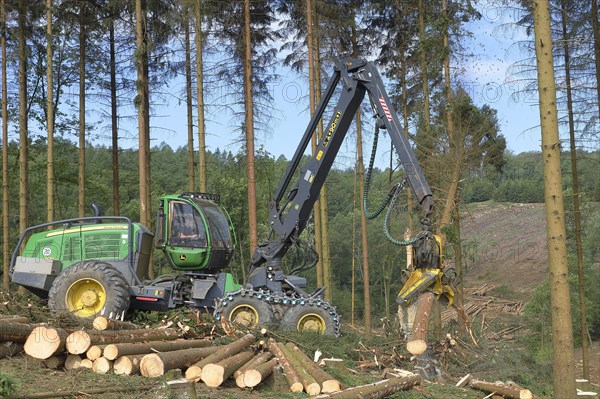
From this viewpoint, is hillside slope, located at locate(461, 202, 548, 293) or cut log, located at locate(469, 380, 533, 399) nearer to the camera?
cut log, located at locate(469, 380, 533, 399)

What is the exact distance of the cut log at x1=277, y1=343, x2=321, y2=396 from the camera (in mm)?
7450

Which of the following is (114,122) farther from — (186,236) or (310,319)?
(310,319)

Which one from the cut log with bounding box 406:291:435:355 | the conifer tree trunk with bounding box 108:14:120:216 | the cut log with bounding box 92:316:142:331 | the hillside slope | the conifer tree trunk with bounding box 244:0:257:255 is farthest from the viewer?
the hillside slope

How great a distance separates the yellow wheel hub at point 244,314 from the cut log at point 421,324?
2.87 meters

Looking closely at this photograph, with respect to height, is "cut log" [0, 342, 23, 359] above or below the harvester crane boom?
below

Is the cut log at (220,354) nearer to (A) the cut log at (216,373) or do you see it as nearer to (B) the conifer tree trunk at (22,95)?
(A) the cut log at (216,373)

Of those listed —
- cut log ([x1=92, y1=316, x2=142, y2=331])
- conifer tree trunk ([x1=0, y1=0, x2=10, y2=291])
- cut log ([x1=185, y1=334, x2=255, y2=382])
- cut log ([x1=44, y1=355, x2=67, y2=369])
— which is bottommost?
cut log ([x1=185, y1=334, x2=255, y2=382])

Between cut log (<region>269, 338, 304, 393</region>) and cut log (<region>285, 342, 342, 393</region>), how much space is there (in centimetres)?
19

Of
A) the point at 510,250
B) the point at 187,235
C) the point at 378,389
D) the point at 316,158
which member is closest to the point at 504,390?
the point at 378,389

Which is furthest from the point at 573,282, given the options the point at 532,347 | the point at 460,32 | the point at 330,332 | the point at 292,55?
the point at 330,332

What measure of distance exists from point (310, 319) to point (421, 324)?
2.65 metres

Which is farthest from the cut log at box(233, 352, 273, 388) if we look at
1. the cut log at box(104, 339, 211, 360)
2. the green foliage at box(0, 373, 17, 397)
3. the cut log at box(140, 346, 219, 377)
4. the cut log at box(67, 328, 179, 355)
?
the green foliage at box(0, 373, 17, 397)

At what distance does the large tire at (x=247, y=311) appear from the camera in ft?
35.6

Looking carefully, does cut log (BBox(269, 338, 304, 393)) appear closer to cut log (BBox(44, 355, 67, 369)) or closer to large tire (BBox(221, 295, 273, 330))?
large tire (BBox(221, 295, 273, 330))
